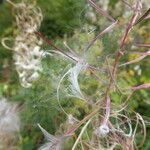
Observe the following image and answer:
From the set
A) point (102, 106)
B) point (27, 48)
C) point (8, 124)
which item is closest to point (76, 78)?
point (102, 106)

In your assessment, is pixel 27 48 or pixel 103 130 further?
pixel 27 48

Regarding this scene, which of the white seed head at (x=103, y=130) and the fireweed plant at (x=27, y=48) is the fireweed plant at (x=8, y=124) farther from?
the white seed head at (x=103, y=130)

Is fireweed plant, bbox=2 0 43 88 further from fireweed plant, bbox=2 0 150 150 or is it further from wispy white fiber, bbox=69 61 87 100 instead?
wispy white fiber, bbox=69 61 87 100

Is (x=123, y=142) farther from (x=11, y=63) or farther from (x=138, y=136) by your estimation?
(x=11, y=63)

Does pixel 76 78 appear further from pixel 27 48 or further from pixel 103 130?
pixel 27 48

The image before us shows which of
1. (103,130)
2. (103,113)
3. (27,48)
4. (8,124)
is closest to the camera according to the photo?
(103,130)

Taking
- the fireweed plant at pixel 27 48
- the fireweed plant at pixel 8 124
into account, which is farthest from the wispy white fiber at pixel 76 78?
the fireweed plant at pixel 27 48

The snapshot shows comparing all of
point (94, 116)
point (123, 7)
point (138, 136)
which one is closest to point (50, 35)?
point (123, 7)

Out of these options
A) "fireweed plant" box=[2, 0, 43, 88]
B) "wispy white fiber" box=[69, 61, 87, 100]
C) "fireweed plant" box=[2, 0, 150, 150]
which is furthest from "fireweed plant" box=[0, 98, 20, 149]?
"wispy white fiber" box=[69, 61, 87, 100]
